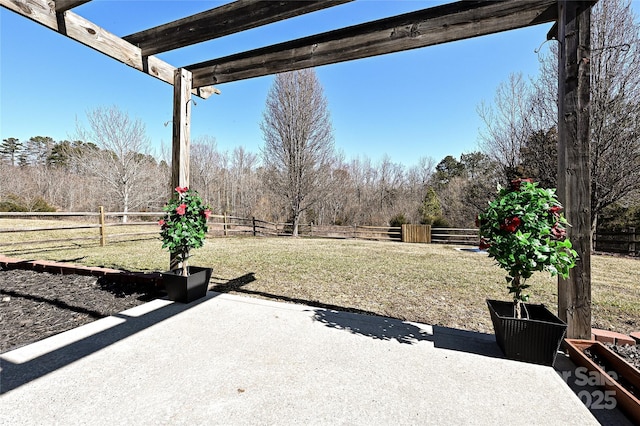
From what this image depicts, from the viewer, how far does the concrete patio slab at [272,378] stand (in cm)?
133

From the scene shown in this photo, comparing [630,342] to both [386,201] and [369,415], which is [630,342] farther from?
[386,201]

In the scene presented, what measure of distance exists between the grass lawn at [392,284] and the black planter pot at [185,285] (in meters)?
0.57

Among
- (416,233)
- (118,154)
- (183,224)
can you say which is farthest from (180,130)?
(118,154)

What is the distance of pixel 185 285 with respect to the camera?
2.84 meters

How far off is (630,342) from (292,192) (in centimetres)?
1167

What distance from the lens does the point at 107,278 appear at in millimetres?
3482

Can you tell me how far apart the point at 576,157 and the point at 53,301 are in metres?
4.74

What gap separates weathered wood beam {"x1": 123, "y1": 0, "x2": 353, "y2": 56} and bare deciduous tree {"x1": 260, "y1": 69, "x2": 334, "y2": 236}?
977 centimetres

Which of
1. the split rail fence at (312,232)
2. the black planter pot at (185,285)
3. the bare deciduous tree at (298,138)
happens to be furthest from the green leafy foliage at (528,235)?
the bare deciduous tree at (298,138)

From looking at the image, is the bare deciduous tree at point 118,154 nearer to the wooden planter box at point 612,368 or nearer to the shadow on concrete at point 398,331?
the shadow on concrete at point 398,331

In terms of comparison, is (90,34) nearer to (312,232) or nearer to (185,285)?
(185,285)

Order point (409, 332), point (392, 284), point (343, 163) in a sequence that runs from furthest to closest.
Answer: point (343, 163) → point (392, 284) → point (409, 332)

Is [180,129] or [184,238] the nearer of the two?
[184,238]

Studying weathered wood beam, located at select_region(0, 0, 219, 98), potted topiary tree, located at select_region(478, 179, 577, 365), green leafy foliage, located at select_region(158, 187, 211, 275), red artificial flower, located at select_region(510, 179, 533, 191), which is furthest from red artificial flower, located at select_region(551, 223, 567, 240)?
weathered wood beam, located at select_region(0, 0, 219, 98)
